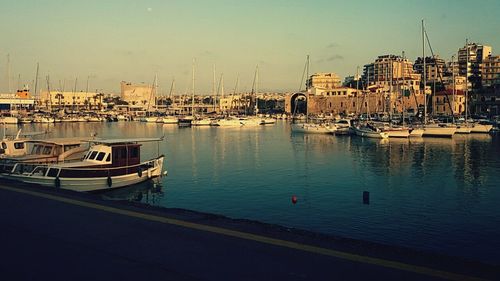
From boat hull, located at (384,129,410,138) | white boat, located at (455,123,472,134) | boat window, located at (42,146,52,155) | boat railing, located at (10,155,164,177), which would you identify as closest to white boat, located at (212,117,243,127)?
boat hull, located at (384,129,410,138)

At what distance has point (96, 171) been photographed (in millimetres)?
23172

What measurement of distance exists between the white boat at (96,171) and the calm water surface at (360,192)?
2.27 meters

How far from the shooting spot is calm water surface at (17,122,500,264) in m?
16.4

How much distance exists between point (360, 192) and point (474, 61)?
15861 cm

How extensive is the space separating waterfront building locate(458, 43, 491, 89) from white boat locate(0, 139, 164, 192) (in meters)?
129

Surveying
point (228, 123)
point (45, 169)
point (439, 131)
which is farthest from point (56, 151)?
point (228, 123)

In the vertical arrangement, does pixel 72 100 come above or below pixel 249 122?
above

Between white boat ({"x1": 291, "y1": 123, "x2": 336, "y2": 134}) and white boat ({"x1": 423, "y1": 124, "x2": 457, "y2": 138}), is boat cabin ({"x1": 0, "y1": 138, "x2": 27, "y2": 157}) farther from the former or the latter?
white boat ({"x1": 423, "y1": 124, "x2": 457, "y2": 138})

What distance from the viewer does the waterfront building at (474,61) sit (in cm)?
15050

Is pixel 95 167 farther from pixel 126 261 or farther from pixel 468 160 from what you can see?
pixel 468 160

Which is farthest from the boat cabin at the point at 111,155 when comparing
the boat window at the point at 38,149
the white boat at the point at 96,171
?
the boat window at the point at 38,149

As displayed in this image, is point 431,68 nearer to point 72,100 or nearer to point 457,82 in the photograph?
point 457,82

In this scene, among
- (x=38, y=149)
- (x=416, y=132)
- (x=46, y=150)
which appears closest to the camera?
(x=46, y=150)

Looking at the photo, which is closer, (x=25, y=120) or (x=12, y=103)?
(x=25, y=120)
